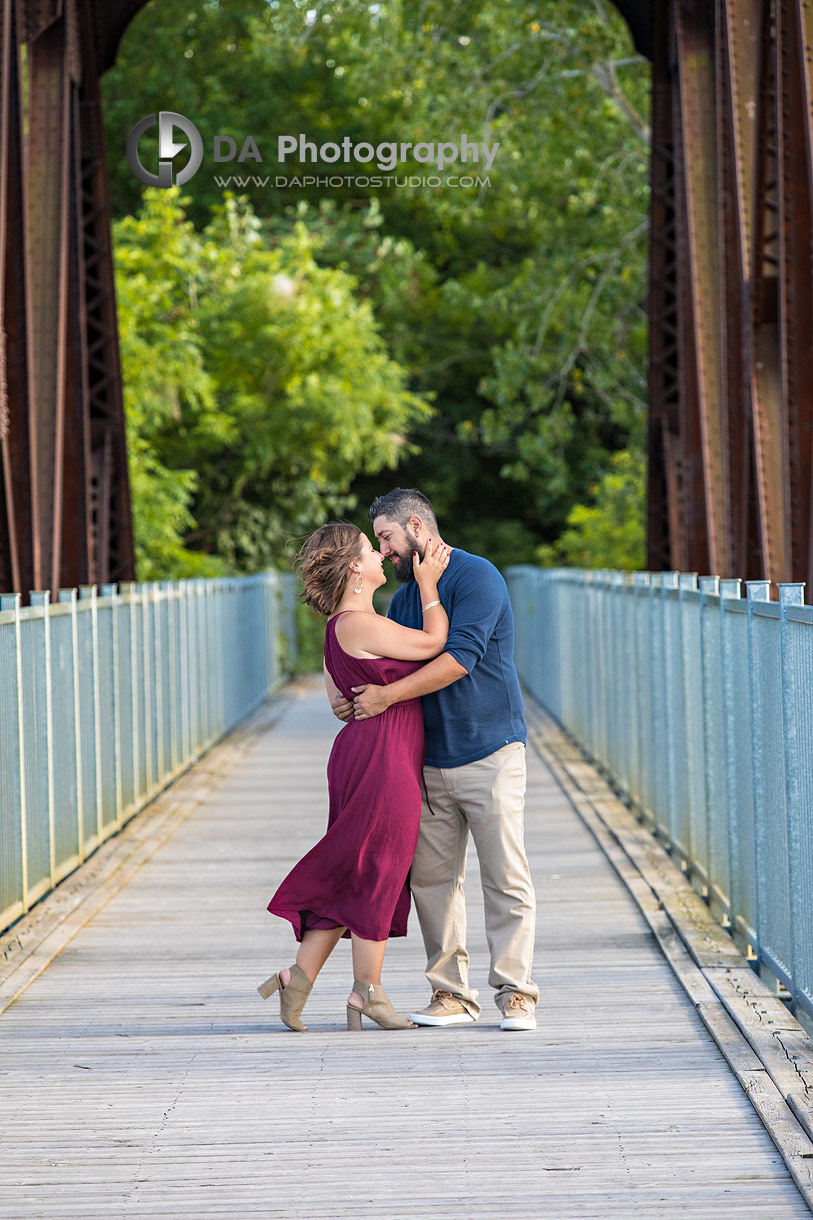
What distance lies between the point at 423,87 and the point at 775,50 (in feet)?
53.7

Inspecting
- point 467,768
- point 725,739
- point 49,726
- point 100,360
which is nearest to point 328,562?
point 467,768

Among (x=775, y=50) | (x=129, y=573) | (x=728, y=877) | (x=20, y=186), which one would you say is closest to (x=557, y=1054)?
(x=728, y=877)

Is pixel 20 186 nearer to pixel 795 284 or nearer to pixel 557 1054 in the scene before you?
pixel 795 284

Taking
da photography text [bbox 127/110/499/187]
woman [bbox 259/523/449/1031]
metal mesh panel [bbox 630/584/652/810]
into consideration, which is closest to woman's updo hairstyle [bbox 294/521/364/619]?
woman [bbox 259/523/449/1031]

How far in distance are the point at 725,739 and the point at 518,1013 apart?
1878 millimetres

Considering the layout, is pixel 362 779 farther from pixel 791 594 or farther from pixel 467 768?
pixel 791 594

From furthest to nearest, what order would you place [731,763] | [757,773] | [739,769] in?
[731,763] < [739,769] < [757,773]

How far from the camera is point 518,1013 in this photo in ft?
18.7

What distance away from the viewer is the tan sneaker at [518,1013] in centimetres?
571

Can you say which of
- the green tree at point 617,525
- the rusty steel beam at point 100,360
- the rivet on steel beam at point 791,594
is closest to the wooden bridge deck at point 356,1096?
the rivet on steel beam at point 791,594

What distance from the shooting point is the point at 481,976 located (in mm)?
6734

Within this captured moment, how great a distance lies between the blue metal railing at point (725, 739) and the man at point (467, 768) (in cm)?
89

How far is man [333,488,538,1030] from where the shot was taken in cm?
561

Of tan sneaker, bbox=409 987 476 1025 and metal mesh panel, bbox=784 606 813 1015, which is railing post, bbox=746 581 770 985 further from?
tan sneaker, bbox=409 987 476 1025
